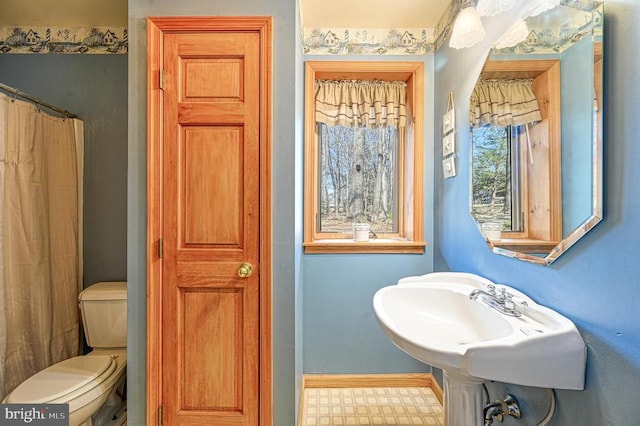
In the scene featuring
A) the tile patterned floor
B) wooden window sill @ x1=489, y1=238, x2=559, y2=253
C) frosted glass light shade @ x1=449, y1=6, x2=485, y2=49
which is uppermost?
frosted glass light shade @ x1=449, y1=6, x2=485, y2=49

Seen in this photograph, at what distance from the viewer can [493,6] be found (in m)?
1.36

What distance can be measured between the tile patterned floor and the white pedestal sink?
2.35 ft

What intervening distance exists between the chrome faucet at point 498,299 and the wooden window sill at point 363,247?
771 millimetres

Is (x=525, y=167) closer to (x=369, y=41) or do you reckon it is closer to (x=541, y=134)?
(x=541, y=134)

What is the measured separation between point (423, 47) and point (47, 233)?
8.85 feet

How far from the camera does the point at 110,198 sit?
81.5 inches

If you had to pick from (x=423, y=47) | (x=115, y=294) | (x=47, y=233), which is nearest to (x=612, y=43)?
(x=423, y=47)

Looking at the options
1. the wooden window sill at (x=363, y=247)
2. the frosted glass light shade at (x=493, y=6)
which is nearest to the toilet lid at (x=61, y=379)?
the wooden window sill at (x=363, y=247)

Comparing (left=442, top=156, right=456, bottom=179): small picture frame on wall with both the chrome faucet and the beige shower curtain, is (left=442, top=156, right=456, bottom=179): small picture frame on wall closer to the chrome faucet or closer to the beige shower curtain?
the chrome faucet

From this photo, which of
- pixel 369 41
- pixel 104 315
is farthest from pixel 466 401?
pixel 369 41

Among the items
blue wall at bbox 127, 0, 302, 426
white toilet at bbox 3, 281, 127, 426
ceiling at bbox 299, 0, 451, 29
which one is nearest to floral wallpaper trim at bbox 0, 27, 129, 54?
blue wall at bbox 127, 0, 302, 426

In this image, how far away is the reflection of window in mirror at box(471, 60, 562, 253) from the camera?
102cm

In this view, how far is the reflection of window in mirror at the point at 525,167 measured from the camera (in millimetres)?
1021

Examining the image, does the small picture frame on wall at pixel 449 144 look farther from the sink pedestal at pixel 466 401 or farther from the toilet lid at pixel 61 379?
the toilet lid at pixel 61 379
